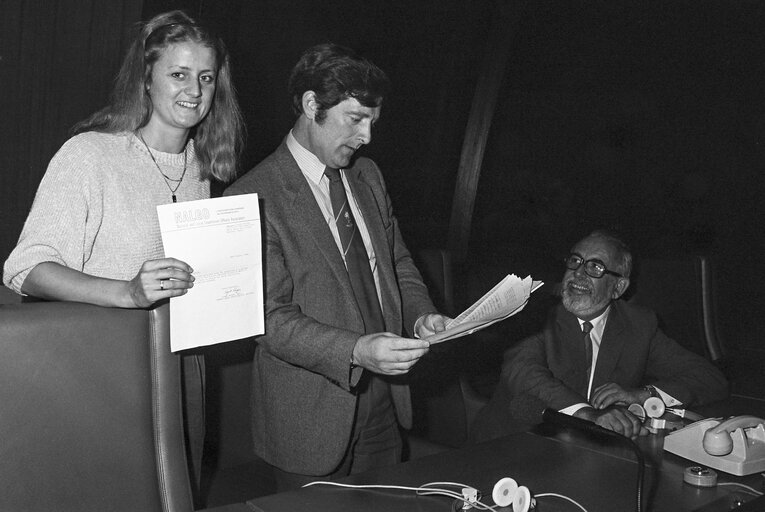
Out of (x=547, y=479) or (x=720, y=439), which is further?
(x=720, y=439)

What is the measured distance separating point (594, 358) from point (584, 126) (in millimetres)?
4691

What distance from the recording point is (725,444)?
186cm

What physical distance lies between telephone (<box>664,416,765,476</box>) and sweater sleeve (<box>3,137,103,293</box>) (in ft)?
4.92

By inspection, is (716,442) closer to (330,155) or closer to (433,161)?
(330,155)

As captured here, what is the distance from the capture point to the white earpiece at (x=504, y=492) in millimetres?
1486

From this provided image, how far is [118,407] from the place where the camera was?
1.53 metres

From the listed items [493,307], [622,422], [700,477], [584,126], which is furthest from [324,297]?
[584,126]

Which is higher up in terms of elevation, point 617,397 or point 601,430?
point 601,430

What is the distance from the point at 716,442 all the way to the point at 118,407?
4.41ft

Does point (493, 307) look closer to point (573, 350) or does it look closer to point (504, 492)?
point (504, 492)

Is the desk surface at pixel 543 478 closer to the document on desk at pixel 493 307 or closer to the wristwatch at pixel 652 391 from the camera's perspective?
the document on desk at pixel 493 307

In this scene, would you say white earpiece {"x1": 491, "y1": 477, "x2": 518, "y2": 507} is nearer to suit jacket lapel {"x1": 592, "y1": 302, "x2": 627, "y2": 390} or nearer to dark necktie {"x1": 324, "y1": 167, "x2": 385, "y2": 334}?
dark necktie {"x1": 324, "y1": 167, "x2": 385, "y2": 334}

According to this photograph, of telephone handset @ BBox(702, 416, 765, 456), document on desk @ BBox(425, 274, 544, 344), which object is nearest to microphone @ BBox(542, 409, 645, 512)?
document on desk @ BBox(425, 274, 544, 344)

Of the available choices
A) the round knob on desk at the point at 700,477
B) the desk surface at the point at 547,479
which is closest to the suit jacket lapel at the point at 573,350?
the desk surface at the point at 547,479
